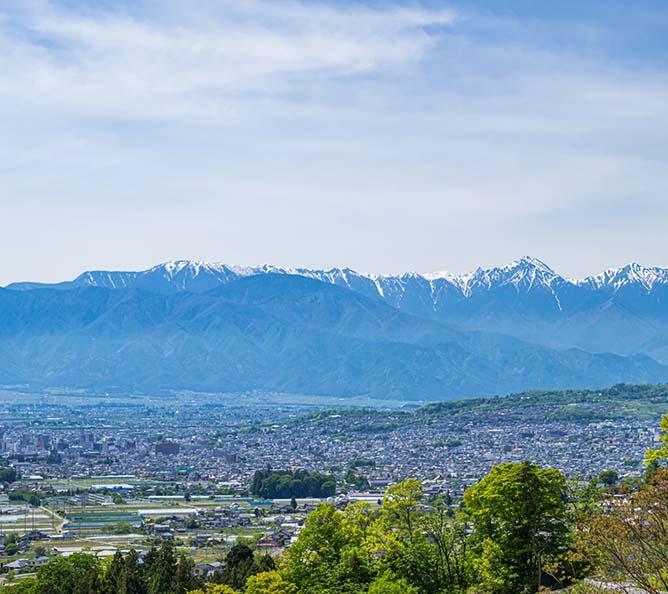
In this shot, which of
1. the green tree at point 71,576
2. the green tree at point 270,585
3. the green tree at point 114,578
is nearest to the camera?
the green tree at point 270,585

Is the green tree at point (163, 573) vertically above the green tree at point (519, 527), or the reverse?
the green tree at point (519, 527)

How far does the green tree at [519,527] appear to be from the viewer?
93.3 feet

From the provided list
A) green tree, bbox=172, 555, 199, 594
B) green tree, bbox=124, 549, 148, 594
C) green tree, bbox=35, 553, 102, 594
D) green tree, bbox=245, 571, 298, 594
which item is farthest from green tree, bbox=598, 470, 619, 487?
green tree, bbox=35, 553, 102, 594

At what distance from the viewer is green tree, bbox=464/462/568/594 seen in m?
28.4

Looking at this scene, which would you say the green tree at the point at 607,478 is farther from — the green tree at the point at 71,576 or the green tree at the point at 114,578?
the green tree at the point at 71,576

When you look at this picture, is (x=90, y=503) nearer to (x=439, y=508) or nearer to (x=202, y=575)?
(x=202, y=575)

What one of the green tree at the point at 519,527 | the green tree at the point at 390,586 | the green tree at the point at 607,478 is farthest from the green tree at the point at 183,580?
the green tree at the point at 607,478

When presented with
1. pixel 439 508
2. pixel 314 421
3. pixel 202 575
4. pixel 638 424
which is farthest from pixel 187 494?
pixel 314 421

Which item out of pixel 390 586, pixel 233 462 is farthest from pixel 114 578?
pixel 233 462

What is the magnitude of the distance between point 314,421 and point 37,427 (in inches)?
1602

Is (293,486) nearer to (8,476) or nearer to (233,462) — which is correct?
(233,462)

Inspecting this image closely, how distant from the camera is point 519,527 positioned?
29312 mm

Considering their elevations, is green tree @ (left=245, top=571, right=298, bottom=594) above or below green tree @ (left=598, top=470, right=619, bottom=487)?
below

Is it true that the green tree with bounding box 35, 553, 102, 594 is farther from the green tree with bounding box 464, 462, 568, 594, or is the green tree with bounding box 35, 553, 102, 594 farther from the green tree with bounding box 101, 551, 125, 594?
the green tree with bounding box 464, 462, 568, 594
